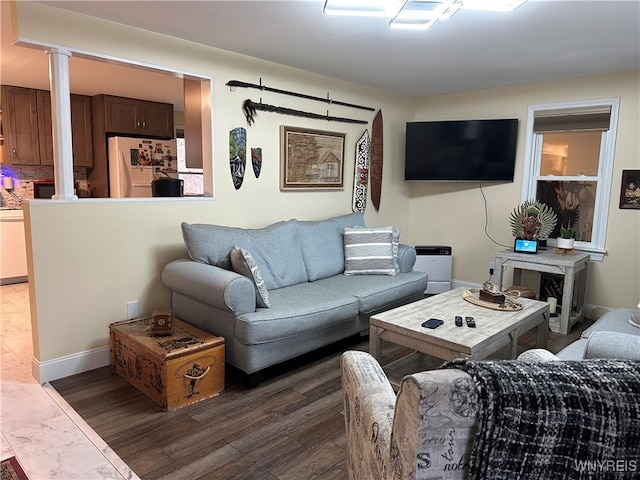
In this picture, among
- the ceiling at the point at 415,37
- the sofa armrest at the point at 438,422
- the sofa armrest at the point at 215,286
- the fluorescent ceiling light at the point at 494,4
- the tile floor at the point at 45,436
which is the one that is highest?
the ceiling at the point at 415,37

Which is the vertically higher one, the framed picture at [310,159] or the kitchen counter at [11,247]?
the framed picture at [310,159]

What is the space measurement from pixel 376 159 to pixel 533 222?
177cm

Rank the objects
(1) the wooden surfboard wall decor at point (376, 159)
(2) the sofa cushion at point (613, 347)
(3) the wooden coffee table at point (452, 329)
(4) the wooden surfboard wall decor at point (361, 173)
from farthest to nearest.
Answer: (1) the wooden surfboard wall decor at point (376, 159), (4) the wooden surfboard wall decor at point (361, 173), (3) the wooden coffee table at point (452, 329), (2) the sofa cushion at point (613, 347)

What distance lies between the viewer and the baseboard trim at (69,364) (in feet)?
9.11

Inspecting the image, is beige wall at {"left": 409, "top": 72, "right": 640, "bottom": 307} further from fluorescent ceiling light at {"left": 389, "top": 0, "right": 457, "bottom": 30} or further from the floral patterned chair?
the floral patterned chair

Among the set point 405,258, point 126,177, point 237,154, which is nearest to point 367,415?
point 237,154

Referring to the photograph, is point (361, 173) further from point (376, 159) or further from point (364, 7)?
point (364, 7)

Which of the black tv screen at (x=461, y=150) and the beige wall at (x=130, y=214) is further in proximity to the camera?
the black tv screen at (x=461, y=150)

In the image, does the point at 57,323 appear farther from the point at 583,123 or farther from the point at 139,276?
the point at 583,123

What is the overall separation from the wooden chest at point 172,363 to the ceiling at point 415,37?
6.49 feet

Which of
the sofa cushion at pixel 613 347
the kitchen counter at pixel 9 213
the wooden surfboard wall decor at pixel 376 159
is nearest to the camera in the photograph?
the sofa cushion at pixel 613 347

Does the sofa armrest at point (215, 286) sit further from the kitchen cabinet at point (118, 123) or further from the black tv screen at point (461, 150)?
the kitchen cabinet at point (118, 123)

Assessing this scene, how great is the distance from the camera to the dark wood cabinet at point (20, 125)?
→ 5160 millimetres

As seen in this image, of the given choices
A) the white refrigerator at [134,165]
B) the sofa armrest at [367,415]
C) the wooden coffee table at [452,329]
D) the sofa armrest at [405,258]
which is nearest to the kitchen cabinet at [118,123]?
the white refrigerator at [134,165]
